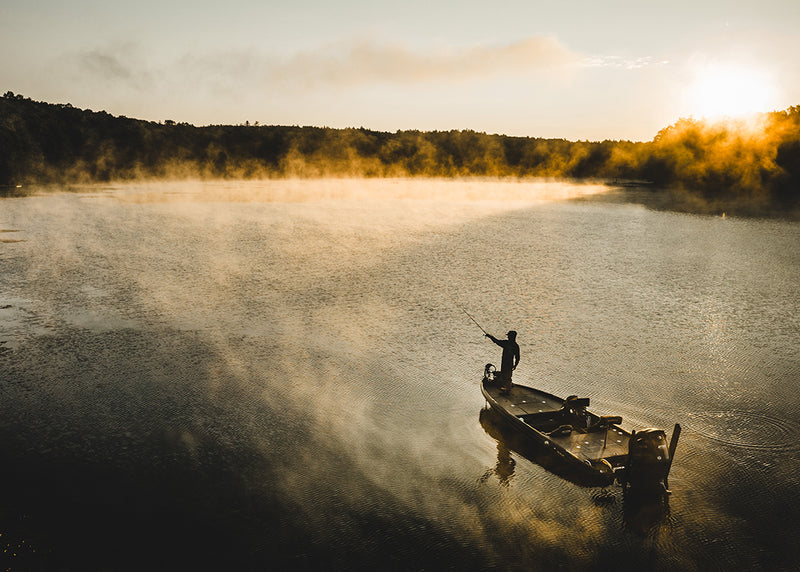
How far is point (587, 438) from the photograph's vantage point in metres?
12.9

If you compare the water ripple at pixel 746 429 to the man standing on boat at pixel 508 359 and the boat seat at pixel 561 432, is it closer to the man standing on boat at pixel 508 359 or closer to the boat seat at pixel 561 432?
the boat seat at pixel 561 432

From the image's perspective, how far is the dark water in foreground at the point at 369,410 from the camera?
1062cm

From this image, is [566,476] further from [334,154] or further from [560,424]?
[334,154]

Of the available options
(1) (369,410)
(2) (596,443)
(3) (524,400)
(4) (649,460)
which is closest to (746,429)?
(2) (596,443)

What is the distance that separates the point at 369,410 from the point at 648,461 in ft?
25.8

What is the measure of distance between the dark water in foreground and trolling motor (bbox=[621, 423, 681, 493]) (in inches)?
22.7

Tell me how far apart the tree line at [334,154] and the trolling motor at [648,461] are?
278 feet

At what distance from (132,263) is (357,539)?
3415cm

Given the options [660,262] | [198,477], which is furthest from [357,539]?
[660,262]

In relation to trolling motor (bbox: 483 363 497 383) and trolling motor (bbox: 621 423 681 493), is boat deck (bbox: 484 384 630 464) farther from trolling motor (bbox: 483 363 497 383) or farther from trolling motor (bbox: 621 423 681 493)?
trolling motor (bbox: 621 423 681 493)

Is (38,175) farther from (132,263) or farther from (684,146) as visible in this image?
(684,146)

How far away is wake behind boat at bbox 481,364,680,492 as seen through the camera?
11.3 meters

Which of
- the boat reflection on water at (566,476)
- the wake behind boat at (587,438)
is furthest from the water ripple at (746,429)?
the boat reflection on water at (566,476)

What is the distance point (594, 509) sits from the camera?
455 inches
